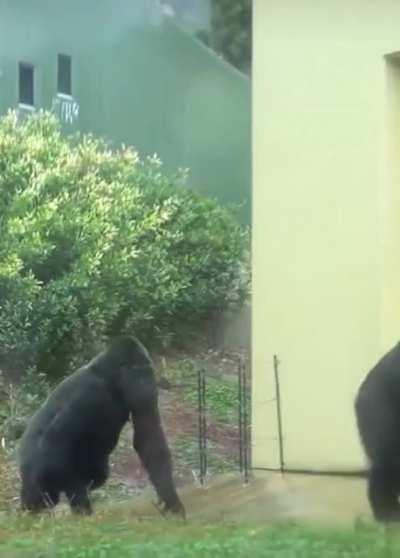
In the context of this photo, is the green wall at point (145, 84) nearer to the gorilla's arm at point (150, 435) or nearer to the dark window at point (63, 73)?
the dark window at point (63, 73)

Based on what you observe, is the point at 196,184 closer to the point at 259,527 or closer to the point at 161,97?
the point at 161,97

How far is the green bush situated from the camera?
14156 millimetres

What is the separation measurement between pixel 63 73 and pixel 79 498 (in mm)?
9594

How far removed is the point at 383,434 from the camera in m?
8.77

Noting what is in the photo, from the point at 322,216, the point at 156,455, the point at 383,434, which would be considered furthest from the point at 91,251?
the point at 383,434

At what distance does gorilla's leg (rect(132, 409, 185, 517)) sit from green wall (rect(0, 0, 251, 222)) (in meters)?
8.96

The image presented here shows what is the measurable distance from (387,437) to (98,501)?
3.17 metres

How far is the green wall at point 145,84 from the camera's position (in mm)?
17812

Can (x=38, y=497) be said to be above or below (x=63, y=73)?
below

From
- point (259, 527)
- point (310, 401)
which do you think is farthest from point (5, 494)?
point (259, 527)

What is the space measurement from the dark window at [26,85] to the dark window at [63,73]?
424 mm

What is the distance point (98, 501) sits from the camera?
36.6ft

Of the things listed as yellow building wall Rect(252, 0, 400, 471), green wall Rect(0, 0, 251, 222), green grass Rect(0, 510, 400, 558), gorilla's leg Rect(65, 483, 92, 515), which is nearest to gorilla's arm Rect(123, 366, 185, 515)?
gorilla's leg Rect(65, 483, 92, 515)

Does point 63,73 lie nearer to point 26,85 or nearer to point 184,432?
point 26,85
